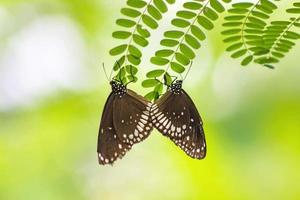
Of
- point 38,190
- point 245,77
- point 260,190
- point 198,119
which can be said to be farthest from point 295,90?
point 198,119

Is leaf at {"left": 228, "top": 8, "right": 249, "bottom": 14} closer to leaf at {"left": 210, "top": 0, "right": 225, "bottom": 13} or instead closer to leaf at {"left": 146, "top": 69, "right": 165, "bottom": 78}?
leaf at {"left": 210, "top": 0, "right": 225, "bottom": 13}

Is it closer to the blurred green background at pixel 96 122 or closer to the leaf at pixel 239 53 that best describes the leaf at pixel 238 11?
the leaf at pixel 239 53

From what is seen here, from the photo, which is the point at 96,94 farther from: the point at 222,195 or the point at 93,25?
the point at 222,195

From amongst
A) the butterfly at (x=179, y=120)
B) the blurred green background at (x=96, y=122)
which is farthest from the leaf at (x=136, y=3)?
the blurred green background at (x=96, y=122)

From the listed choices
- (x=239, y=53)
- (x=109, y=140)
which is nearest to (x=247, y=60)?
(x=239, y=53)

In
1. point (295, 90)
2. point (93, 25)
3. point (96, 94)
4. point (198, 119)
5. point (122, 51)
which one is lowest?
point (198, 119)

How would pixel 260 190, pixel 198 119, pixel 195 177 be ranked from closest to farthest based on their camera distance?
pixel 198 119 < pixel 195 177 < pixel 260 190
